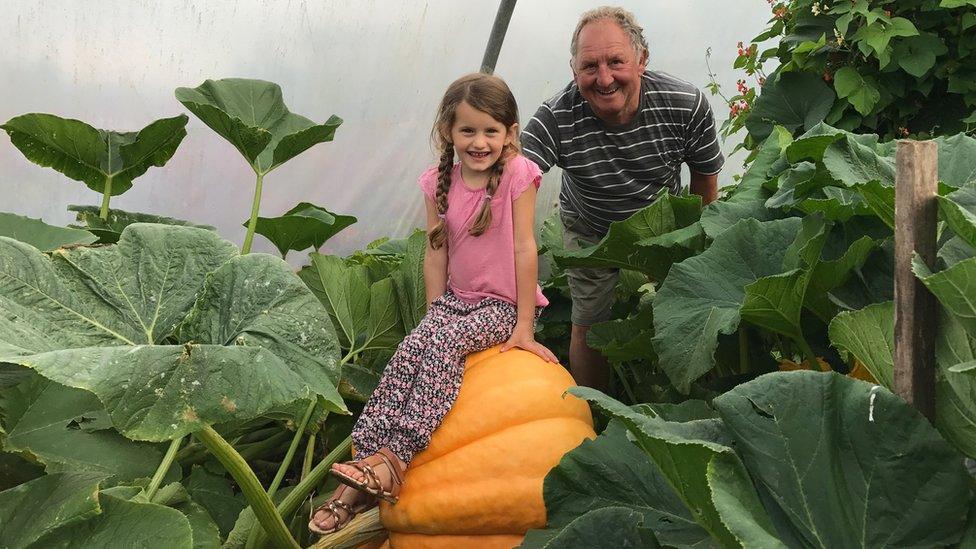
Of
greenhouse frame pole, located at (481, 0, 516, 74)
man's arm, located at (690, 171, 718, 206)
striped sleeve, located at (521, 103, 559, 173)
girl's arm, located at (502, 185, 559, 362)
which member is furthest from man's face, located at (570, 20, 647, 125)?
greenhouse frame pole, located at (481, 0, 516, 74)

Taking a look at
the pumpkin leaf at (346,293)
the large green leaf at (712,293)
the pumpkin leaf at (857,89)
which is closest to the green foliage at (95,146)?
the pumpkin leaf at (346,293)

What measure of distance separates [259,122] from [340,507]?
3.30 feet

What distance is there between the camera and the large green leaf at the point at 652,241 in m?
1.73

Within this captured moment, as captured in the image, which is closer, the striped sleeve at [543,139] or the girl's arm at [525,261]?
the girl's arm at [525,261]

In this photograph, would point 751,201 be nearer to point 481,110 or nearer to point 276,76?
point 481,110

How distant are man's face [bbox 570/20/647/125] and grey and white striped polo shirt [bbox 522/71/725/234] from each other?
6 cm

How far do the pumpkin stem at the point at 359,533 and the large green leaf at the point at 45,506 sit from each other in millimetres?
434

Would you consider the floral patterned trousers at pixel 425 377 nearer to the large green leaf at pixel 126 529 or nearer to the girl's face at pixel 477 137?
the girl's face at pixel 477 137

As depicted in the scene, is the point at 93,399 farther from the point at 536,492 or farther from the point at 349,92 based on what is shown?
the point at 349,92

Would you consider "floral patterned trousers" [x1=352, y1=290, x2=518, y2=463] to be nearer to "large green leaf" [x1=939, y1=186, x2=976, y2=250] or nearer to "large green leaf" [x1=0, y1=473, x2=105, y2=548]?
"large green leaf" [x1=0, y1=473, x2=105, y2=548]

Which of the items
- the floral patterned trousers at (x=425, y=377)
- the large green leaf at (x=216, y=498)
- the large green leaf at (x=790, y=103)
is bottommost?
the large green leaf at (x=216, y=498)

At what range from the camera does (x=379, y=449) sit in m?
1.65

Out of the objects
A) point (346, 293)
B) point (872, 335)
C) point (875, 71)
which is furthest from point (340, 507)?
point (875, 71)

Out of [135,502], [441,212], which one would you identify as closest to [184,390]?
[135,502]
